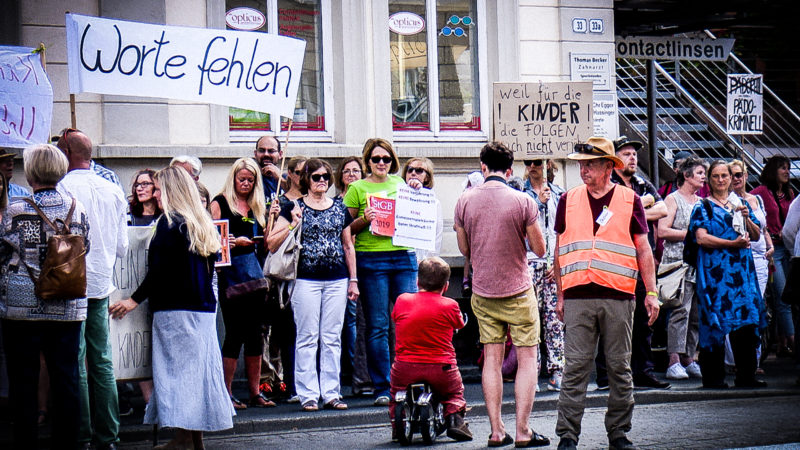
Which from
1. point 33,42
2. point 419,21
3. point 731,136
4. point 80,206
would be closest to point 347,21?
point 419,21

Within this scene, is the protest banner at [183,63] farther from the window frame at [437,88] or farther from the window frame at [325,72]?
the window frame at [437,88]

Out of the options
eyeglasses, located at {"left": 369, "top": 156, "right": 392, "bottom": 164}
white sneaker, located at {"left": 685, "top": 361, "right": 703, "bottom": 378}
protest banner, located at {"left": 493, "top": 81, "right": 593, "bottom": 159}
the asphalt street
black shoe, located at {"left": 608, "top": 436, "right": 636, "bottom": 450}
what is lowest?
the asphalt street

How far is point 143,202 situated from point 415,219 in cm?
228

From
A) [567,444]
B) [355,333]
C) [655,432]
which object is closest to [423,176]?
[355,333]

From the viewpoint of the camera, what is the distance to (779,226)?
545 inches

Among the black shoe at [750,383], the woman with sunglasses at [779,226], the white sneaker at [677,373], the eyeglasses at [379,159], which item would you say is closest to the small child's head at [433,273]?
the eyeglasses at [379,159]

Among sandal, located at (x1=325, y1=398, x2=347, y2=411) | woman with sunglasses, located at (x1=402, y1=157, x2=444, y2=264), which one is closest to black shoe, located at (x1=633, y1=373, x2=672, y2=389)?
woman with sunglasses, located at (x1=402, y1=157, x2=444, y2=264)

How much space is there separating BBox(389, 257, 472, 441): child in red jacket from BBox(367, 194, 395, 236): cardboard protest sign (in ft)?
4.81

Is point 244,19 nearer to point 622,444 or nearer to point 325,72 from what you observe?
point 325,72

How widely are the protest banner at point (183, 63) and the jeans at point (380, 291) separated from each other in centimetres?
148

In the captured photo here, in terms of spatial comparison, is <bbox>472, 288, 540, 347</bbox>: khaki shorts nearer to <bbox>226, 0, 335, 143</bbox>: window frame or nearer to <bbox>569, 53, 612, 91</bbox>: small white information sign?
<bbox>226, 0, 335, 143</bbox>: window frame

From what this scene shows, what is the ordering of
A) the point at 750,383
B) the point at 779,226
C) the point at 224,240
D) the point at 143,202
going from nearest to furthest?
the point at 224,240
the point at 143,202
the point at 750,383
the point at 779,226

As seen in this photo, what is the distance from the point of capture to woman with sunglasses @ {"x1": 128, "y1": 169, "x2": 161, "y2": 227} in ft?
32.1

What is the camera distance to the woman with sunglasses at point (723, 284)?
1081 cm
